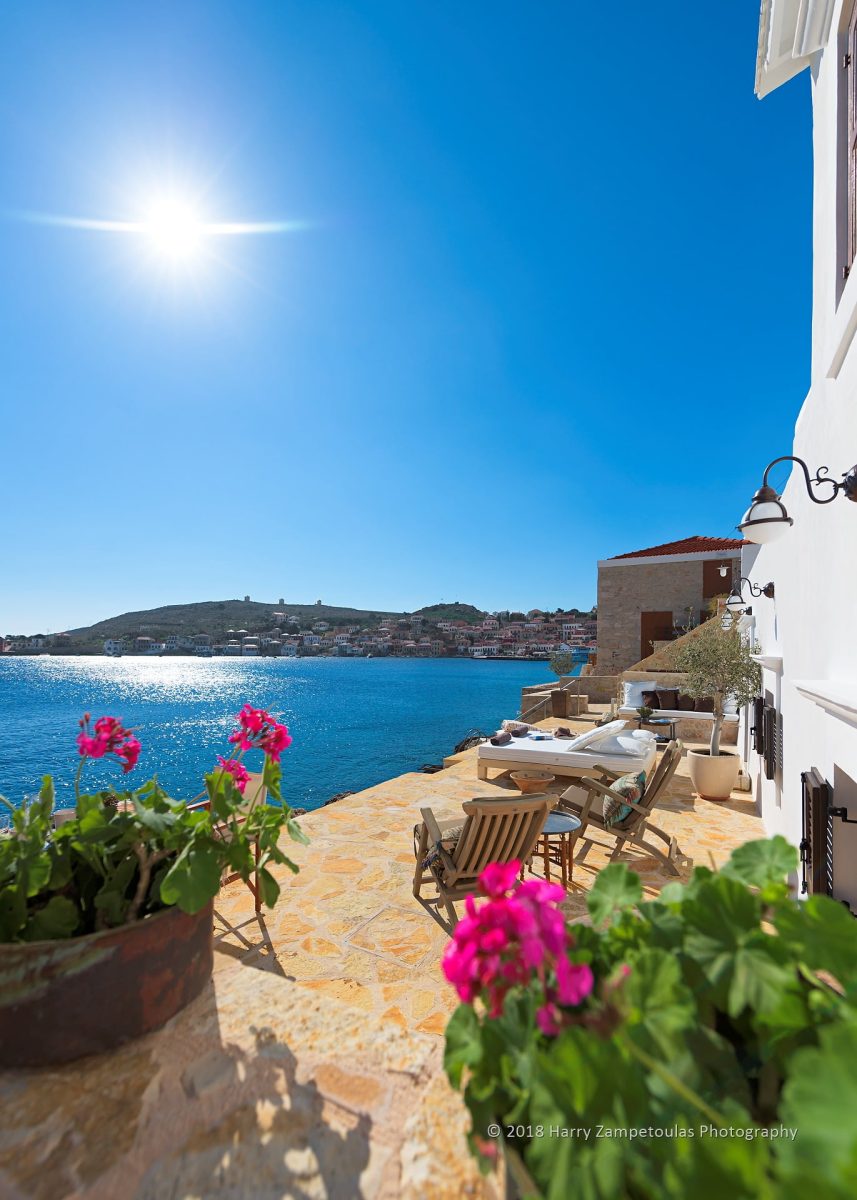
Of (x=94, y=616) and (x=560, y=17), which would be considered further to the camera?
(x=94, y=616)

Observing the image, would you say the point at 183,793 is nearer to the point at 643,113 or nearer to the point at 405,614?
the point at 643,113

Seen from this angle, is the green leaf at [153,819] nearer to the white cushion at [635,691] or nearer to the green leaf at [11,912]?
the green leaf at [11,912]

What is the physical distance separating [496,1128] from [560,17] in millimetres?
9912

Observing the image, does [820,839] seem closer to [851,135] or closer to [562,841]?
[562,841]

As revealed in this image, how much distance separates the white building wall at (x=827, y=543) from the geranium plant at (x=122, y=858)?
72.6 inches

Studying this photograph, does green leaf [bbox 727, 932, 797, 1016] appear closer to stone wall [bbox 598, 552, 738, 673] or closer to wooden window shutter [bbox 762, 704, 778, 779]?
wooden window shutter [bbox 762, 704, 778, 779]

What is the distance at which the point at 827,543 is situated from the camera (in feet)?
8.97

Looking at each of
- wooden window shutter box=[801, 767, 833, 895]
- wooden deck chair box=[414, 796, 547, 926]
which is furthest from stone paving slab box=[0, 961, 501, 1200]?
wooden window shutter box=[801, 767, 833, 895]

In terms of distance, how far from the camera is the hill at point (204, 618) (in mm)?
70625

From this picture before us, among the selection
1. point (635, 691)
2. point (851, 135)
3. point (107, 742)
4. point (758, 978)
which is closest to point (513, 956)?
point (758, 978)

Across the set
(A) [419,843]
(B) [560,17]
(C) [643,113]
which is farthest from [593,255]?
(A) [419,843]

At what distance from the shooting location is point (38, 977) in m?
1.28

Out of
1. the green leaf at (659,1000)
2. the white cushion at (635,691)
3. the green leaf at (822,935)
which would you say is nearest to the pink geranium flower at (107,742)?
the green leaf at (659,1000)

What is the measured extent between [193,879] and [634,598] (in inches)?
930
